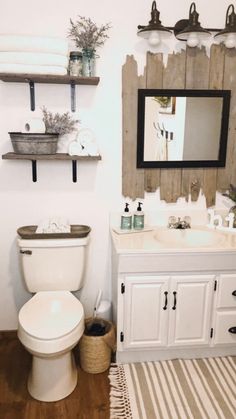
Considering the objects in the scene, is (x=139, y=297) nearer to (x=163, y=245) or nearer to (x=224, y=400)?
(x=163, y=245)

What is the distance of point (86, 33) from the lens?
214cm

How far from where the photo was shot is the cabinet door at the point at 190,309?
84.3 inches

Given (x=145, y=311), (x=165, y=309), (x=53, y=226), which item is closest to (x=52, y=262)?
(x=53, y=226)

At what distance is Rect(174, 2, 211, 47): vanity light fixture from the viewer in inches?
82.7

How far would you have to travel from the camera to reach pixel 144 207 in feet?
8.18

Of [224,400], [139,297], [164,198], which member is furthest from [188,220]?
[224,400]

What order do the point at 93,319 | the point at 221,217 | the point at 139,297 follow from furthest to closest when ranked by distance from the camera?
1. the point at 221,217
2. the point at 93,319
3. the point at 139,297

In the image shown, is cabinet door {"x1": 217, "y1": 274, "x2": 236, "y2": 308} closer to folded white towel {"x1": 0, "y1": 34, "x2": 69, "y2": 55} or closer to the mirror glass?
the mirror glass

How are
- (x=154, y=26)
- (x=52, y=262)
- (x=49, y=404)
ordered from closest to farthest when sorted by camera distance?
(x=49, y=404) → (x=154, y=26) → (x=52, y=262)

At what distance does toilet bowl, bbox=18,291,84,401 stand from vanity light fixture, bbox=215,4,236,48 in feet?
6.13

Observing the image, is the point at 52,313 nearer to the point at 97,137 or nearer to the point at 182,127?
the point at 97,137

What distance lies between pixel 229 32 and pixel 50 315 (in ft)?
6.51

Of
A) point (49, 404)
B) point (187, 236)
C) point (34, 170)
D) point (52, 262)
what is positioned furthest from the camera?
point (187, 236)

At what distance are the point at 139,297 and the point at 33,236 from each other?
0.75 m
